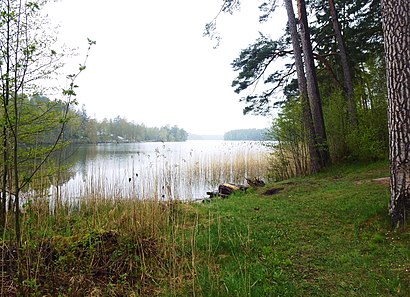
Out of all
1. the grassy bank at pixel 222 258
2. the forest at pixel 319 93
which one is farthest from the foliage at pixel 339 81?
the grassy bank at pixel 222 258

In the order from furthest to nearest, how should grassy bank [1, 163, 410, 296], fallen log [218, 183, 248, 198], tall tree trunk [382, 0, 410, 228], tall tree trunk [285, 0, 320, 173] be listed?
tall tree trunk [285, 0, 320, 173], fallen log [218, 183, 248, 198], tall tree trunk [382, 0, 410, 228], grassy bank [1, 163, 410, 296]

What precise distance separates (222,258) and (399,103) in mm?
2353

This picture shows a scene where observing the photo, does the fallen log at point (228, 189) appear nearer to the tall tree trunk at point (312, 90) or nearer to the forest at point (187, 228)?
the forest at point (187, 228)

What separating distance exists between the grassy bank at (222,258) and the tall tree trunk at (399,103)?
0.90ft

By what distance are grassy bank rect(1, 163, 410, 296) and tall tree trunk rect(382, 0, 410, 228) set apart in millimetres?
275

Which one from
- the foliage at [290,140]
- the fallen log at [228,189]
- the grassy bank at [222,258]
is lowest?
the fallen log at [228,189]

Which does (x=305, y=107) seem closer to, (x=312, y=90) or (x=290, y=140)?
(x=312, y=90)

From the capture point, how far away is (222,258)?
2.24 m

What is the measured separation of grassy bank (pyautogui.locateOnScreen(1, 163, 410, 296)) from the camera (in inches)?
66.2

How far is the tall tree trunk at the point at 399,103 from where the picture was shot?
8.17 ft

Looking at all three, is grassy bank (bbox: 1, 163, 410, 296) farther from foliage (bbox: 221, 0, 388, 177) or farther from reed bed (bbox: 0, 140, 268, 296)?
foliage (bbox: 221, 0, 388, 177)

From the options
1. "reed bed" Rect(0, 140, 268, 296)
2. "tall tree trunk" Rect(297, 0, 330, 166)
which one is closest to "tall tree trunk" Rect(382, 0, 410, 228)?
"reed bed" Rect(0, 140, 268, 296)

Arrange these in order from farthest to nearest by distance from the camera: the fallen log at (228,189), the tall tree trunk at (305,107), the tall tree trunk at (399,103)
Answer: the tall tree trunk at (305,107), the fallen log at (228,189), the tall tree trunk at (399,103)

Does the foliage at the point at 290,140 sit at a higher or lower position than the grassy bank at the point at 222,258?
higher
